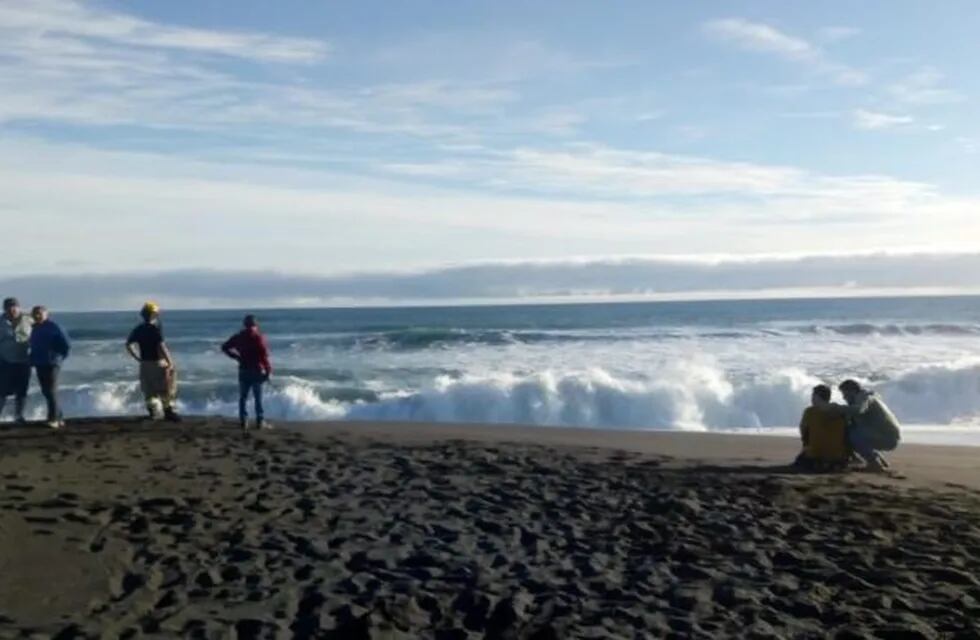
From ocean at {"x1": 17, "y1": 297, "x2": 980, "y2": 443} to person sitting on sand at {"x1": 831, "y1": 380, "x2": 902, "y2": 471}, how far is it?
5.84 metres

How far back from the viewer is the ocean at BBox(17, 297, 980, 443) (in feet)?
73.4

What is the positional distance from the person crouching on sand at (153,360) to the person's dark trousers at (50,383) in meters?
0.90

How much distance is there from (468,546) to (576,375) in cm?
1764

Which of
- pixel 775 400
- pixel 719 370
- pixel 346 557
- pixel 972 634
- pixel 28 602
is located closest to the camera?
pixel 972 634

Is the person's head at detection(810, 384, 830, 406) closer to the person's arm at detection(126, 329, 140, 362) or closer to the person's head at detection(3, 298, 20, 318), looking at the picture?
the person's arm at detection(126, 329, 140, 362)

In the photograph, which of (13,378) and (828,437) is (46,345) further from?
(828,437)

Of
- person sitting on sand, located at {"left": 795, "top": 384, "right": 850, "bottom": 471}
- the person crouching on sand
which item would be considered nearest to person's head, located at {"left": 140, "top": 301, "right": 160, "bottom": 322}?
the person crouching on sand

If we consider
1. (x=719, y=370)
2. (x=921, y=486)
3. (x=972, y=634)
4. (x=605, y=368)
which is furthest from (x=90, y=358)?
(x=972, y=634)

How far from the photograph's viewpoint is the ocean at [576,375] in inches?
881

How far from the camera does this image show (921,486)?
10.5 m

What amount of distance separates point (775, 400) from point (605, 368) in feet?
27.0

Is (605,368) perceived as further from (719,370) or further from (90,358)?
(90,358)

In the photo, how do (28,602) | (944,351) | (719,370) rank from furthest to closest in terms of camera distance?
(944,351) < (719,370) < (28,602)

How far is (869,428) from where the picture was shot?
1166cm
